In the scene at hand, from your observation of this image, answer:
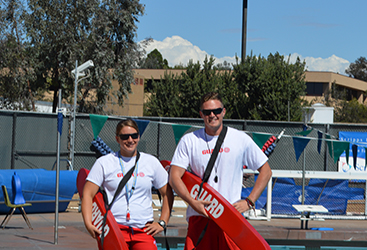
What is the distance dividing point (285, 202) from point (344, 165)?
16.8ft

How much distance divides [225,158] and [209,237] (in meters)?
0.67

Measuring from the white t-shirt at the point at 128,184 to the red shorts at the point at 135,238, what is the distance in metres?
0.04

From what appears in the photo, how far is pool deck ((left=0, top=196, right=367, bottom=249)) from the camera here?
838cm

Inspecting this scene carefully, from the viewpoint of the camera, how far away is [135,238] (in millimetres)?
3824

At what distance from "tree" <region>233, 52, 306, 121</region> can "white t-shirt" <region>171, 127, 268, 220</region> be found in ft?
89.6

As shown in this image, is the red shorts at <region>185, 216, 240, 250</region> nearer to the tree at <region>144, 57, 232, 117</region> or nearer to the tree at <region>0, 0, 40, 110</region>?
the tree at <region>0, 0, 40, 110</region>

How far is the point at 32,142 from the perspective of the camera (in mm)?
15258

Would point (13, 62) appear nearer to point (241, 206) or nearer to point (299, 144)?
point (299, 144)

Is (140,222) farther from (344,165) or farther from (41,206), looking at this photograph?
(344,165)

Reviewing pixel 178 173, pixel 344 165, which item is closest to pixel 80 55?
pixel 344 165

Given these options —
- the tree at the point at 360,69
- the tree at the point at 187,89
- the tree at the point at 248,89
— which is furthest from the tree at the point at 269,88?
the tree at the point at 360,69

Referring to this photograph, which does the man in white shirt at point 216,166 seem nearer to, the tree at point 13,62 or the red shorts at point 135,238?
the red shorts at point 135,238

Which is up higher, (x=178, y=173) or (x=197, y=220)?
(x=178, y=173)

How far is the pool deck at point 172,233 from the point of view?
838 centimetres
